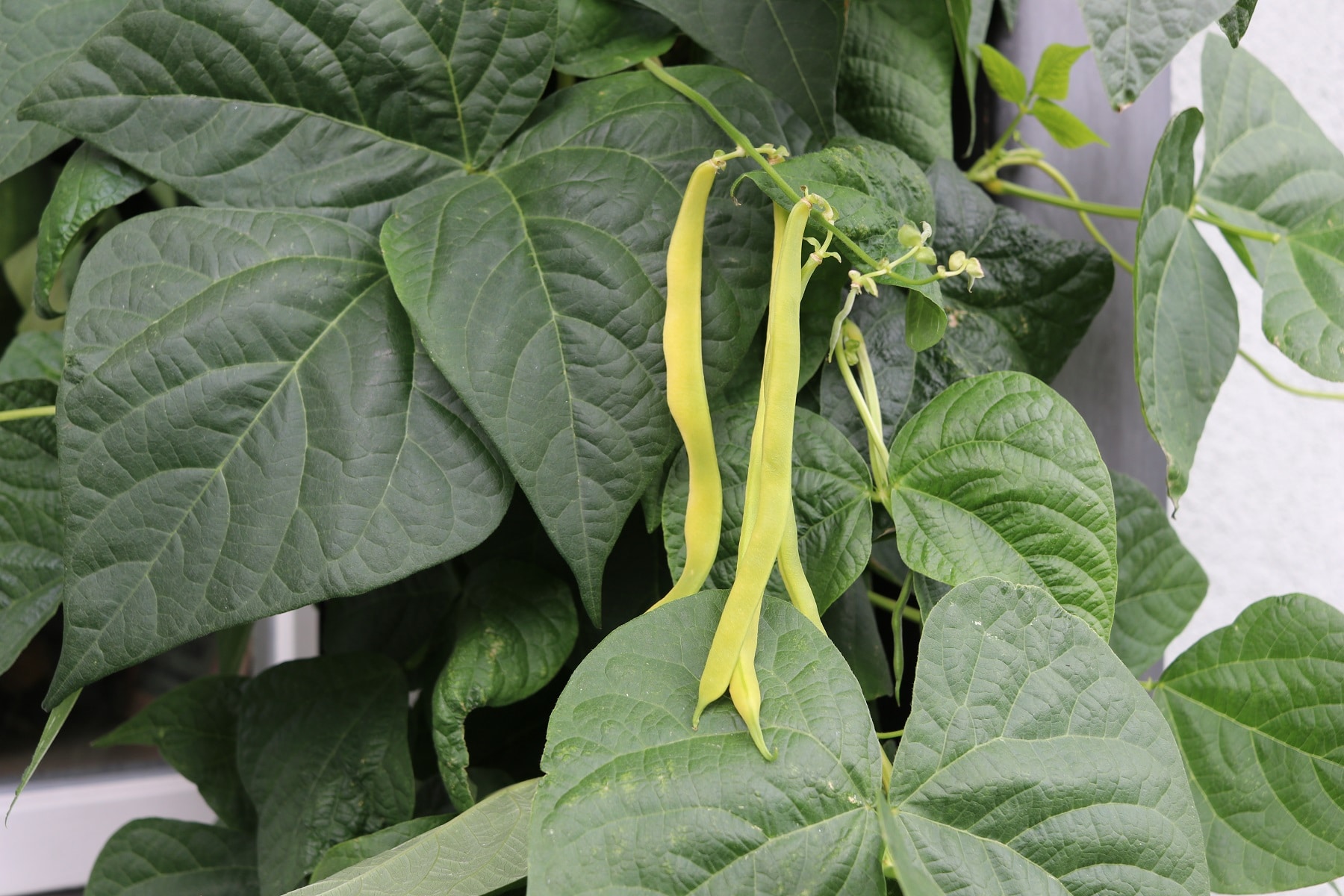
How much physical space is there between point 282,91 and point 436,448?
185 mm

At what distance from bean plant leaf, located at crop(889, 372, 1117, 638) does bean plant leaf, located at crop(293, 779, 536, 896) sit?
0.64 ft

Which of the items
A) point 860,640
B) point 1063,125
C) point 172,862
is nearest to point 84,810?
point 172,862

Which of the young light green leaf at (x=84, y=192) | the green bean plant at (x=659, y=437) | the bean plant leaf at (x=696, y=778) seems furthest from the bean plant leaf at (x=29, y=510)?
the bean plant leaf at (x=696, y=778)

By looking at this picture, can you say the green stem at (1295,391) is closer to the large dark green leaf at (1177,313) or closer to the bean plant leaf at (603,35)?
the large dark green leaf at (1177,313)

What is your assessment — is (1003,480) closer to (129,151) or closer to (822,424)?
(822,424)

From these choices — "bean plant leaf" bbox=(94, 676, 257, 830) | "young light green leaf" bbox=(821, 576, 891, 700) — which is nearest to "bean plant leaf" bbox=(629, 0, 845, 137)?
"young light green leaf" bbox=(821, 576, 891, 700)

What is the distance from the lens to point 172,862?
1.80ft

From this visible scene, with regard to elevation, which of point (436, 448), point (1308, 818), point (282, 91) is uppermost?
point (282, 91)

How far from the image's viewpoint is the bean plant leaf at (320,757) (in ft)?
1.49

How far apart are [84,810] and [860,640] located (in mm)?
696

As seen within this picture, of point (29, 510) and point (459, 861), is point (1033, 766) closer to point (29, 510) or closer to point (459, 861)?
point (459, 861)

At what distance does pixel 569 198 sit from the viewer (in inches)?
14.9

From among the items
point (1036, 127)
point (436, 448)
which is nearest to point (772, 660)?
point (436, 448)

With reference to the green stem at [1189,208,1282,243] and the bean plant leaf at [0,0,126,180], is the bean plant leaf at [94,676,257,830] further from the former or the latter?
the green stem at [1189,208,1282,243]
